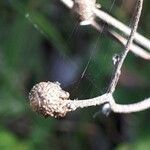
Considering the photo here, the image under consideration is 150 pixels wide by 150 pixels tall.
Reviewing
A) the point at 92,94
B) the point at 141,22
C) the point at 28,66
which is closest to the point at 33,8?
the point at 28,66

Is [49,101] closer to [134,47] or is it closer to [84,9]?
[84,9]

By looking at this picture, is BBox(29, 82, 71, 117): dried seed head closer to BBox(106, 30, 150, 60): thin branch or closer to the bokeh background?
BBox(106, 30, 150, 60): thin branch

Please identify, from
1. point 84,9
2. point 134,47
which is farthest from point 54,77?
point 84,9

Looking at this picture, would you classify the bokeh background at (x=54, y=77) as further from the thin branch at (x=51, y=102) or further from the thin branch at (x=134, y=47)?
the thin branch at (x=51, y=102)

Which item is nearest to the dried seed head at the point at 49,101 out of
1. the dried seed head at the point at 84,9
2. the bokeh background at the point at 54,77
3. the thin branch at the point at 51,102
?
the thin branch at the point at 51,102

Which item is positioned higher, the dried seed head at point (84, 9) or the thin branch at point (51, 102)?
the dried seed head at point (84, 9)

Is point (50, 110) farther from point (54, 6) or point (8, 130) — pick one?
point (54, 6)

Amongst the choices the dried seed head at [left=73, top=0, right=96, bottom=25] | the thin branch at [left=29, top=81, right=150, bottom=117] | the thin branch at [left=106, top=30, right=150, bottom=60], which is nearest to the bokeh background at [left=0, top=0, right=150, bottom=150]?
the thin branch at [left=106, top=30, right=150, bottom=60]
